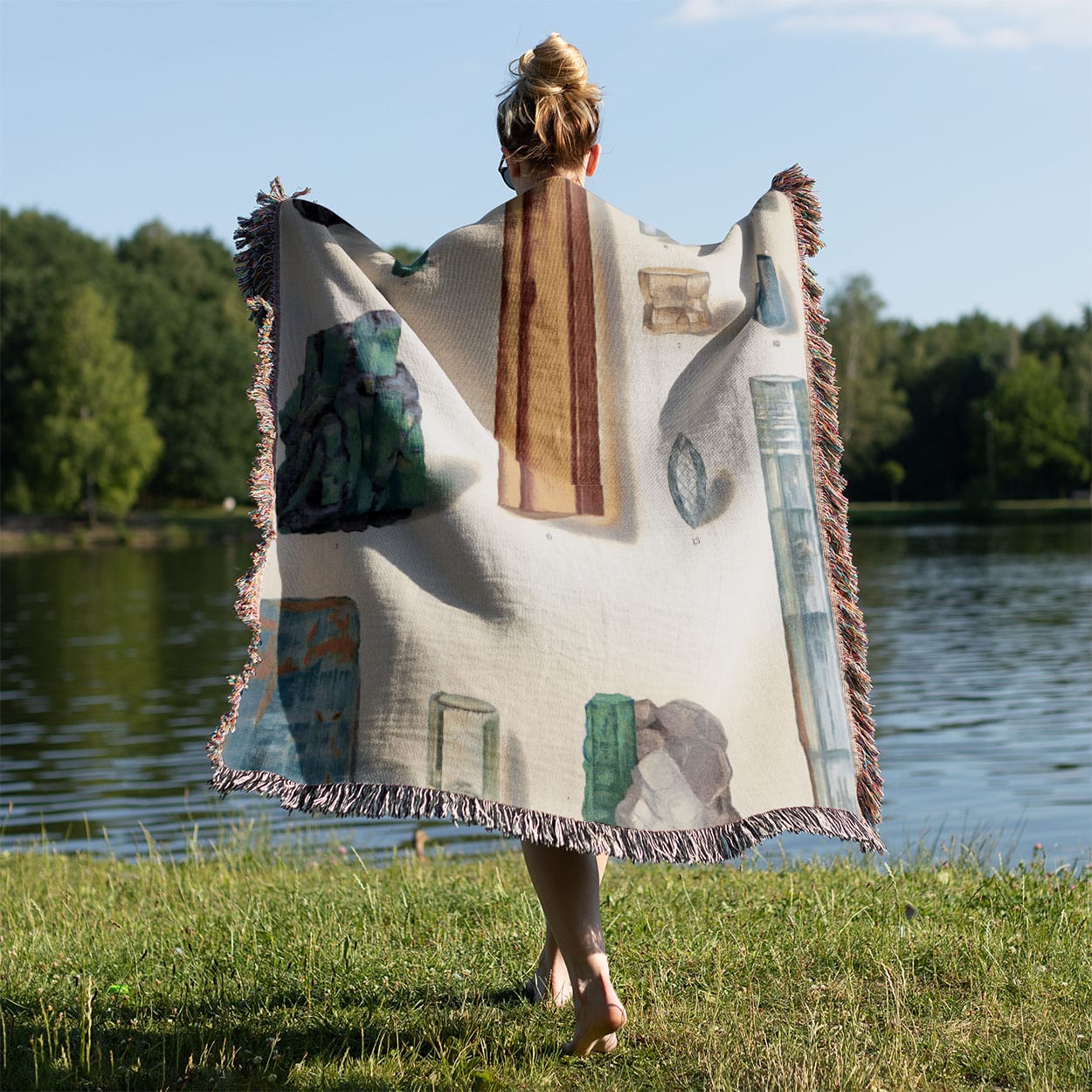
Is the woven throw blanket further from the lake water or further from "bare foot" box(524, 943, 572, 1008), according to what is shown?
the lake water

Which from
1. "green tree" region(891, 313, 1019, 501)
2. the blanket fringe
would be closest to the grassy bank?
the blanket fringe

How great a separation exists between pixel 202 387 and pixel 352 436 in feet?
178

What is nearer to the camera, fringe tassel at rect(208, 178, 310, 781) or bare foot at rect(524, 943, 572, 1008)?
fringe tassel at rect(208, 178, 310, 781)

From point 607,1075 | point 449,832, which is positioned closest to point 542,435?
point 607,1075

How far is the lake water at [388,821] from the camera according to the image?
29.5 ft

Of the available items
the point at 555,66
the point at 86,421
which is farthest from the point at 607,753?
the point at 86,421

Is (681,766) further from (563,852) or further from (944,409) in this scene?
(944,409)

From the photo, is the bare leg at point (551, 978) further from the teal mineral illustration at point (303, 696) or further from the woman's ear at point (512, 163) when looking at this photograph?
the woman's ear at point (512, 163)

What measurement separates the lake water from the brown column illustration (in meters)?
2.02

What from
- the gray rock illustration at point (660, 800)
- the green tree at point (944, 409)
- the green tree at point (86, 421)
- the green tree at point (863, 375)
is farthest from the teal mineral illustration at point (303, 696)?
the green tree at point (944, 409)

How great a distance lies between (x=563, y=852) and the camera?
116 inches

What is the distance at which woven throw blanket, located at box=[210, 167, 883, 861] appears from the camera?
289 centimetres

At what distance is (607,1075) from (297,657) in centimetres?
106

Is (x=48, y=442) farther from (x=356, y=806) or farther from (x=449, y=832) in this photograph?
(x=356, y=806)
